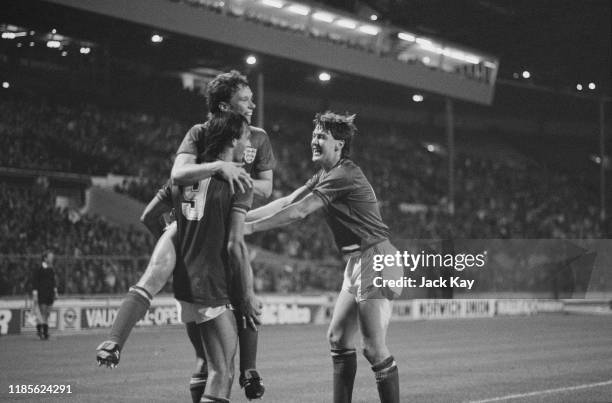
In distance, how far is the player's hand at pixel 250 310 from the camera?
20.4 feet

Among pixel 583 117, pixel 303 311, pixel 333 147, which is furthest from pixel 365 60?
pixel 333 147

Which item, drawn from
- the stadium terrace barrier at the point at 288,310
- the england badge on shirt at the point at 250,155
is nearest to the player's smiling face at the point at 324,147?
the england badge on shirt at the point at 250,155

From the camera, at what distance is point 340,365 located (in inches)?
320

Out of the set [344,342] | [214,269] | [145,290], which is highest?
[214,269]

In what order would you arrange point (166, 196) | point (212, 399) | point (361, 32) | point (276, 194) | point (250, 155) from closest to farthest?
point (212, 399) → point (166, 196) → point (250, 155) → point (276, 194) → point (361, 32)

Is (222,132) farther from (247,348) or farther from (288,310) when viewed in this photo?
(288,310)

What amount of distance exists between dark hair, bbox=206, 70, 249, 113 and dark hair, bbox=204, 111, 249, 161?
77 centimetres

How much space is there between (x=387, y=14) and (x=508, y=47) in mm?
9938

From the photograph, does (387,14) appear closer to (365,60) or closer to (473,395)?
(365,60)

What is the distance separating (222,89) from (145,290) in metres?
1.63

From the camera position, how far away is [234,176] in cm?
609

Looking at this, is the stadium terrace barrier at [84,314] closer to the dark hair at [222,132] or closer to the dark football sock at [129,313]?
the dark football sock at [129,313]

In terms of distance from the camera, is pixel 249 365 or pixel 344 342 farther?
pixel 344 342

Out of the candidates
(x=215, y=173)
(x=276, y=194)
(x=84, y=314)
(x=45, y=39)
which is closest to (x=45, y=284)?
(x=84, y=314)
